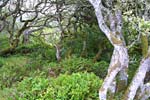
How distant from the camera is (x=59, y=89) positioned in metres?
8.70

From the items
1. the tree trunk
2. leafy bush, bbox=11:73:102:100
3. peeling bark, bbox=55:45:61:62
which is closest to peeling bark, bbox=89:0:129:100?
the tree trunk

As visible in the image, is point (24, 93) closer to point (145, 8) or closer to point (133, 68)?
point (145, 8)

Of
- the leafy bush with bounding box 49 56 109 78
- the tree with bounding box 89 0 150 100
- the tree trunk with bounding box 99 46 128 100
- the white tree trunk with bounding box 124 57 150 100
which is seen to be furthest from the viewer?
the leafy bush with bounding box 49 56 109 78

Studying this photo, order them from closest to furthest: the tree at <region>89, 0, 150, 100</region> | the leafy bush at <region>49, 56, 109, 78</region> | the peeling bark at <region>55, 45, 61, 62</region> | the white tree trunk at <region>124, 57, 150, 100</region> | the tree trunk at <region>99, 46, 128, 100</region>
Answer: the tree trunk at <region>99, 46, 128, 100</region> → the tree at <region>89, 0, 150, 100</region> → the white tree trunk at <region>124, 57, 150, 100</region> → the leafy bush at <region>49, 56, 109, 78</region> → the peeling bark at <region>55, 45, 61, 62</region>

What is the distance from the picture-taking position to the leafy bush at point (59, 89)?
28.2ft

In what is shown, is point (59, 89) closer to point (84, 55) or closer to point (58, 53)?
point (58, 53)

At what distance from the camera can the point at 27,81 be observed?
925 centimetres

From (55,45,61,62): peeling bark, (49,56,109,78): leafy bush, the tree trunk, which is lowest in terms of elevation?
(49,56,109,78): leafy bush

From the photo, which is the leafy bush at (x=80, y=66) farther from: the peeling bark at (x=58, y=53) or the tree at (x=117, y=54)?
the tree at (x=117, y=54)

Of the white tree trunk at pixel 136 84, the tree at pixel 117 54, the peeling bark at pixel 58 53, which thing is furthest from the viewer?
the peeling bark at pixel 58 53

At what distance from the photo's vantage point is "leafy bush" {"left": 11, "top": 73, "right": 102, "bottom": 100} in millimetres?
8594

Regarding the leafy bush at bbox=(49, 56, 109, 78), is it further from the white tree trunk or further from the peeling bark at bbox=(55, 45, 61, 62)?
the white tree trunk

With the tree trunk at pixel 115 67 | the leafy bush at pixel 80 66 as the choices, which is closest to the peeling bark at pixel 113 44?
the tree trunk at pixel 115 67

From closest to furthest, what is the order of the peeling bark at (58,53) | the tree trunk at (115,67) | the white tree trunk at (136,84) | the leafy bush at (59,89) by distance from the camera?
the tree trunk at (115,67) < the white tree trunk at (136,84) < the leafy bush at (59,89) < the peeling bark at (58,53)
